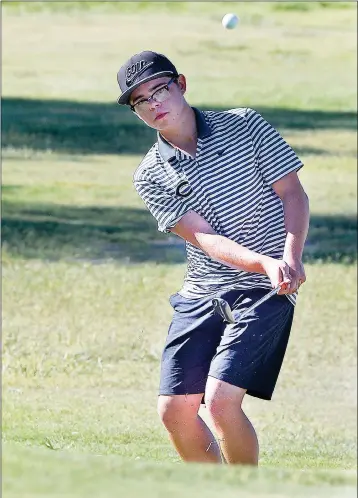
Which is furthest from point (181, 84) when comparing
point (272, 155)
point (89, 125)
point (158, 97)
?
point (89, 125)

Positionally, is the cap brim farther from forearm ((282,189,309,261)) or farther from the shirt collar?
forearm ((282,189,309,261))

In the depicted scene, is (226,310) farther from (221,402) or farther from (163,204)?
(163,204)

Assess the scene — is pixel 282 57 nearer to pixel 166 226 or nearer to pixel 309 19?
pixel 309 19

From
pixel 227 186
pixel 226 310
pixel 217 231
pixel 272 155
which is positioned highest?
pixel 272 155

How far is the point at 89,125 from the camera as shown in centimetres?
2495

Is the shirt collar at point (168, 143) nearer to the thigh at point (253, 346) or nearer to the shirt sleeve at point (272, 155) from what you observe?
the shirt sleeve at point (272, 155)

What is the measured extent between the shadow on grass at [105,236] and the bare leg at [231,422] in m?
8.11

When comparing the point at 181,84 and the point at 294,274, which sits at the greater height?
the point at 181,84

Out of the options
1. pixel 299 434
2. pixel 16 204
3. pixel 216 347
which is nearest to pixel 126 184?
pixel 16 204

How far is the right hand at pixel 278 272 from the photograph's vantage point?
241 inches

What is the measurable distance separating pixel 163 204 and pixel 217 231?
249 millimetres

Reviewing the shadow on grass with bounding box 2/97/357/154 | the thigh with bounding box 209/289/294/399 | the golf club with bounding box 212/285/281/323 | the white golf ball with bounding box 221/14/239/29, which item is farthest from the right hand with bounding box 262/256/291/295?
the shadow on grass with bounding box 2/97/357/154

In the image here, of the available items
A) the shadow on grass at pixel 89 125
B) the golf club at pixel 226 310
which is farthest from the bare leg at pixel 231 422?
the shadow on grass at pixel 89 125

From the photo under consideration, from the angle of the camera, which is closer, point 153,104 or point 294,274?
point 294,274
